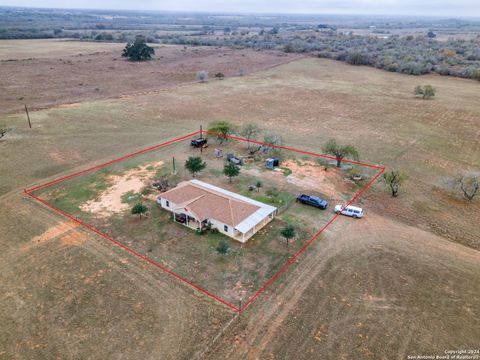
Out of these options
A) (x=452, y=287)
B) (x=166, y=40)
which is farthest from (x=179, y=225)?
(x=166, y=40)

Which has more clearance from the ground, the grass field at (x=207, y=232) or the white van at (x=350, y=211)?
the white van at (x=350, y=211)

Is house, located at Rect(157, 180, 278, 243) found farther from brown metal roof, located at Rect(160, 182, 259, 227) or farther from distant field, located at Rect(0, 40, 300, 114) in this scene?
distant field, located at Rect(0, 40, 300, 114)

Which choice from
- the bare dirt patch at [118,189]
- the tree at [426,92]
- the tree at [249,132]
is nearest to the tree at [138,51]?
the tree at [249,132]

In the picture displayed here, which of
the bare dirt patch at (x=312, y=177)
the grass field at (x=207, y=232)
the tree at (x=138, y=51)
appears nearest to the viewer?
the grass field at (x=207, y=232)

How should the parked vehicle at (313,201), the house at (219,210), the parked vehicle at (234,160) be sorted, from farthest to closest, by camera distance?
the parked vehicle at (234,160), the parked vehicle at (313,201), the house at (219,210)

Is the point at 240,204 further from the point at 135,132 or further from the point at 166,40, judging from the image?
the point at 166,40

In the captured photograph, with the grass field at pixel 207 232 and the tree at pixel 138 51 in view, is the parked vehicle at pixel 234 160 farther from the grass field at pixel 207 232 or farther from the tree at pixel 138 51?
the tree at pixel 138 51

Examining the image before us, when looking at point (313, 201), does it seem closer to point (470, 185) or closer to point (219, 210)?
point (219, 210)
